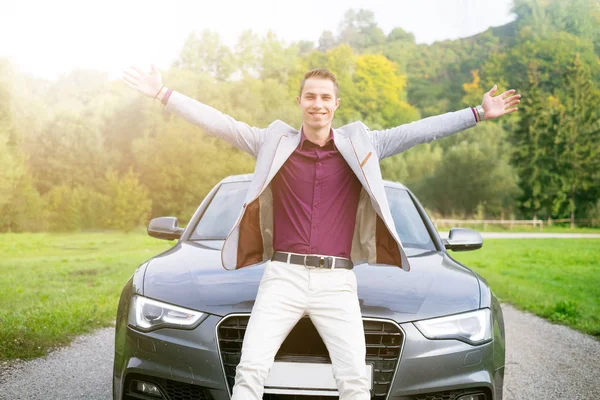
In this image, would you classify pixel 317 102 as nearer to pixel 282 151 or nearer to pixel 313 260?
pixel 282 151

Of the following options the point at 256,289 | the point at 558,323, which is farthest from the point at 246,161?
the point at 256,289

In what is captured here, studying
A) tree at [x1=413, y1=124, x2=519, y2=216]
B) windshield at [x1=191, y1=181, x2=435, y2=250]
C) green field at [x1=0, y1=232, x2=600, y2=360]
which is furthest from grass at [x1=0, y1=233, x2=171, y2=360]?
tree at [x1=413, y1=124, x2=519, y2=216]

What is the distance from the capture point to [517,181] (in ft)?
156

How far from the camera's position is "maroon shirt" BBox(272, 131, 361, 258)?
3.20 meters

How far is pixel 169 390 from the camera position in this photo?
3223mm

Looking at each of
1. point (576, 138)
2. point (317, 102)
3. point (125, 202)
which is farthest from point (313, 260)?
point (576, 138)

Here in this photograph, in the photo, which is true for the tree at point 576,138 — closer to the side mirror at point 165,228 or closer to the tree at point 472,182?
the tree at point 472,182

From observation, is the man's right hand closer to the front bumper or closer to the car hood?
the car hood

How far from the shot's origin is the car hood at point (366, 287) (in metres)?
3.23

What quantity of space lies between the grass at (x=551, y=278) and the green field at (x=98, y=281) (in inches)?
0.5

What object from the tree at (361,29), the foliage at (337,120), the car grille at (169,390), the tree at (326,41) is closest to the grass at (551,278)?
the car grille at (169,390)

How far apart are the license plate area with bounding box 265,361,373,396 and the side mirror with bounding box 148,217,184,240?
6.72ft

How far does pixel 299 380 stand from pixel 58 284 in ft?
36.2

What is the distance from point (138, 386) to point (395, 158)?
50.1m
